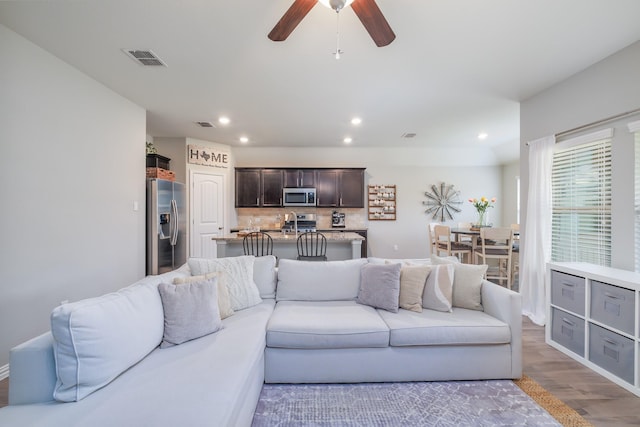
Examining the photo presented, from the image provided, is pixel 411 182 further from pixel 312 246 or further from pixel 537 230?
pixel 312 246

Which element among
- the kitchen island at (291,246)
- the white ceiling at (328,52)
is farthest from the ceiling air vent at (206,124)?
the kitchen island at (291,246)

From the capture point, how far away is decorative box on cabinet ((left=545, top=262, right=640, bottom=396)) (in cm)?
195

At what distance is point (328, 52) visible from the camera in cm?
246

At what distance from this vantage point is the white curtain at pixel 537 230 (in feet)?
10.3

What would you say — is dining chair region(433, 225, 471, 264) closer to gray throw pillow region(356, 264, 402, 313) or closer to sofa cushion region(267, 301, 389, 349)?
gray throw pillow region(356, 264, 402, 313)

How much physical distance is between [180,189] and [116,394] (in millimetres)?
3954

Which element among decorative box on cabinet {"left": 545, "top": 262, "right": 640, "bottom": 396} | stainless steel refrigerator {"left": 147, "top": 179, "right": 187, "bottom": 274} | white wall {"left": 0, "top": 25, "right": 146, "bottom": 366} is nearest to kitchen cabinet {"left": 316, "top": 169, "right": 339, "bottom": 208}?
stainless steel refrigerator {"left": 147, "top": 179, "right": 187, "bottom": 274}

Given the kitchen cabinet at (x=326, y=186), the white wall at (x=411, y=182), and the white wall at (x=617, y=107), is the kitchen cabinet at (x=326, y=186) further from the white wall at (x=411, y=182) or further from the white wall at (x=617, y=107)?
the white wall at (x=617, y=107)

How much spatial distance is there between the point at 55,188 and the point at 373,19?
3098mm

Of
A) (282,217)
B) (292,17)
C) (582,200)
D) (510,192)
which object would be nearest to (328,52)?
(292,17)

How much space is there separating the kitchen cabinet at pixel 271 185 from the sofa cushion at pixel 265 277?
3534mm

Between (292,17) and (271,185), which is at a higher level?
(292,17)

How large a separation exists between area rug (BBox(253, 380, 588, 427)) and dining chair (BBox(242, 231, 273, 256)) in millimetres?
2020

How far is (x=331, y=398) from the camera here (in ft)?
6.09
